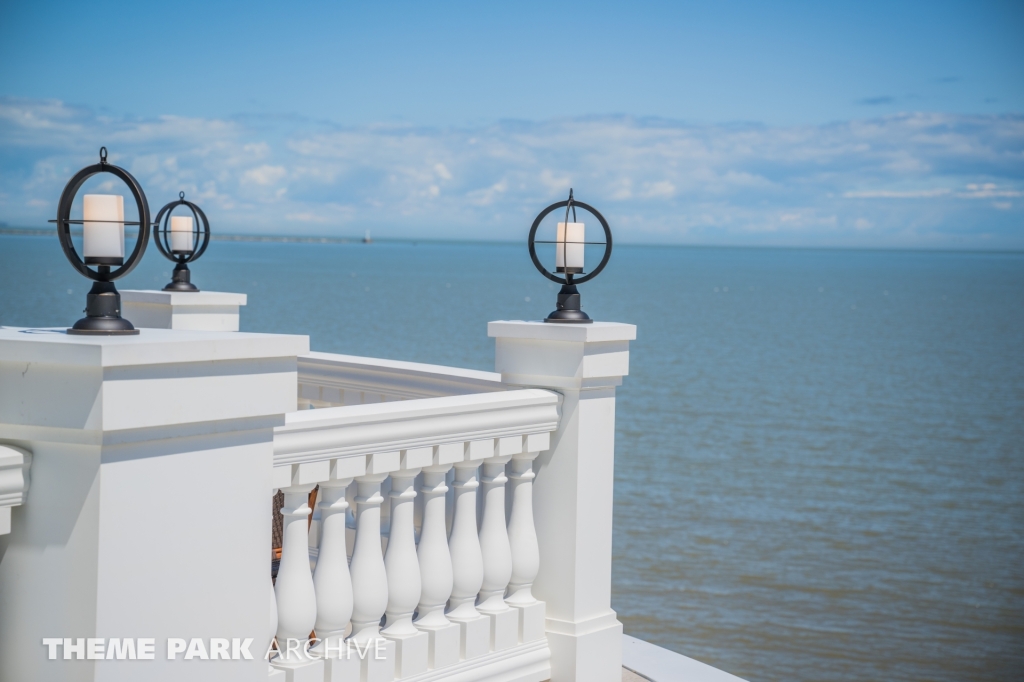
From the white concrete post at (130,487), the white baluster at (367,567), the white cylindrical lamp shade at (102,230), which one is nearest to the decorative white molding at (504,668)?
the white baluster at (367,567)

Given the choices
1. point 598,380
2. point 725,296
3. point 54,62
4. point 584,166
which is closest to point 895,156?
point 584,166

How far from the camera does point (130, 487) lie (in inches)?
87.2

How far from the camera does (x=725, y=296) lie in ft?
253

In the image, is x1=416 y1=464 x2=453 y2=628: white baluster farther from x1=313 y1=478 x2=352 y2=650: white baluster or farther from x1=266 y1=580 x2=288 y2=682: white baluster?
x1=266 y1=580 x2=288 y2=682: white baluster

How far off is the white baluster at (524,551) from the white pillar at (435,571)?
0.38 meters

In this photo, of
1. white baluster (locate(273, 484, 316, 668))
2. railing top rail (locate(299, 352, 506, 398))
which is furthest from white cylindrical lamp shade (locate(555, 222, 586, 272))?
white baluster (locate(273, 484, 316, 668))

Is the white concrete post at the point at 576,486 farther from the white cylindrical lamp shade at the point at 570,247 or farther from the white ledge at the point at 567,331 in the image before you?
the white cylindrical lamp shade at the point at 570,247

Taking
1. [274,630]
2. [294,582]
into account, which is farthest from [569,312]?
[274,630]

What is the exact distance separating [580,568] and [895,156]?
136719mm

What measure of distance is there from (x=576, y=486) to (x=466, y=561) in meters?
0.54

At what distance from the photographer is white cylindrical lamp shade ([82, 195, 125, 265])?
2.42 meters

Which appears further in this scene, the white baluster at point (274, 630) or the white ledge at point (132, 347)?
the white baluster at point (274, 630)

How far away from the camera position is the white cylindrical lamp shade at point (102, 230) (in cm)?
242

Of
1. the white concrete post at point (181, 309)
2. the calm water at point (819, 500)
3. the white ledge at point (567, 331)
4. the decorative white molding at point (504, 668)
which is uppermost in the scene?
the white ledge at point (567, 331)
